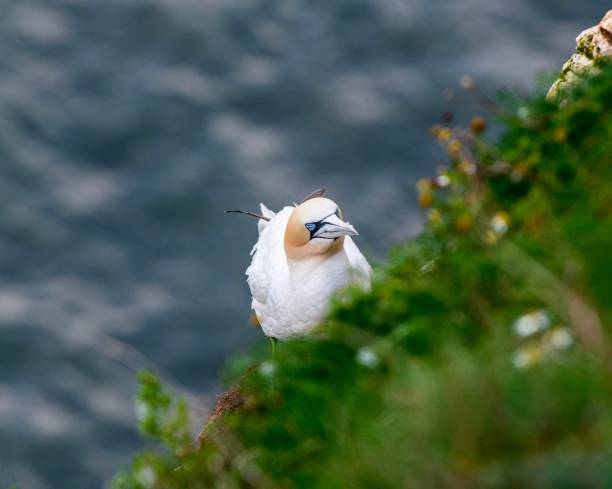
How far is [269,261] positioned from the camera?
6395 mm

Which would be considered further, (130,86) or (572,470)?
(130,86)

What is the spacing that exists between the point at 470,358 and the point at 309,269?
2573mm

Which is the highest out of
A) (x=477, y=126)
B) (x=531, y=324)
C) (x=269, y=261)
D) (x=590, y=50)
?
(x=590, y=50)

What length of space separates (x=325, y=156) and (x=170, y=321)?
2.25 meters

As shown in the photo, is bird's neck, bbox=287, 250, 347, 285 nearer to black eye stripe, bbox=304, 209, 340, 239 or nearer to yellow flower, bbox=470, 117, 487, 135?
black eye stripe, bbox=304, 209, 340, 239

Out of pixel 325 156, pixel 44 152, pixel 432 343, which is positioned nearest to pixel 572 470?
pixel 432 343

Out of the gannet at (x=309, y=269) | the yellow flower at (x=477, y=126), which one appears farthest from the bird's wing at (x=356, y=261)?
the yellow flower at (x=477, y=126)

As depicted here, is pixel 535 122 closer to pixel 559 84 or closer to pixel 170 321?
pixel 559 84

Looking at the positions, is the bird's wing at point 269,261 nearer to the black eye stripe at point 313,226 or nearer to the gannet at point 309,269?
the gannet at point 309,269

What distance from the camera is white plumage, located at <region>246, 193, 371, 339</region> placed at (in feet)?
19.2

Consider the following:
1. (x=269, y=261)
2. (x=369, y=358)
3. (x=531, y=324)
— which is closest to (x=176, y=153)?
(x=269, y=261)

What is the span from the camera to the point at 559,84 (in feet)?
19.8

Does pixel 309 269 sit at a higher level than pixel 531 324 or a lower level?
higher

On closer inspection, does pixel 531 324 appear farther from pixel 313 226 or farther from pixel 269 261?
pixel 269 261
